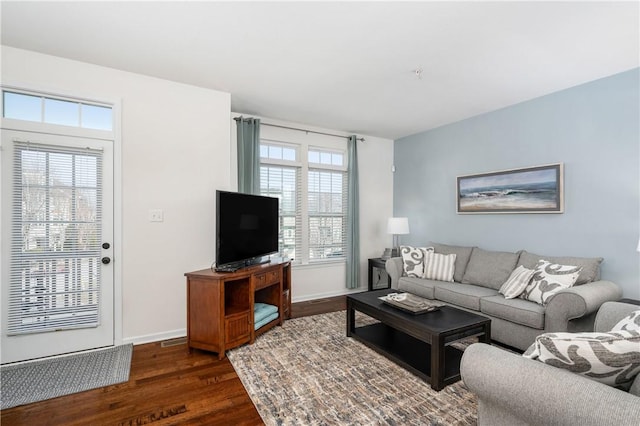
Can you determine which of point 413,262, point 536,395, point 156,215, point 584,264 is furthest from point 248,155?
point 584,264

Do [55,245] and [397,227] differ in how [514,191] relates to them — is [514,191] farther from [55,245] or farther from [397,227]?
[55,245]

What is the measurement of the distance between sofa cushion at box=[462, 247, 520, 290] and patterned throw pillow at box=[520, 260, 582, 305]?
42cm

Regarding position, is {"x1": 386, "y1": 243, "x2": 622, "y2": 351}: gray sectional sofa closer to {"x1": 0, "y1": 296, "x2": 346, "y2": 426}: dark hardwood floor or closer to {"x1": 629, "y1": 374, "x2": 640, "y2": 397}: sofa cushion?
{"x1": 629, "y1": 374, "x2": 640, "y2": 397}: sofa cushion

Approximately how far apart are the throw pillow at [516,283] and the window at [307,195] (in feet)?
7.99

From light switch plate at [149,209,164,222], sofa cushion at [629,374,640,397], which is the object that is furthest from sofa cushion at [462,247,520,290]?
light switch plate at [149,209,164,222]

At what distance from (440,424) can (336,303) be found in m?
2.66

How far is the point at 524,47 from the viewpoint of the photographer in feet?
8.31

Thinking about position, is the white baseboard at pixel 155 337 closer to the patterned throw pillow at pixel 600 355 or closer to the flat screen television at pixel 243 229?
the flat screen television at pixel 243 229

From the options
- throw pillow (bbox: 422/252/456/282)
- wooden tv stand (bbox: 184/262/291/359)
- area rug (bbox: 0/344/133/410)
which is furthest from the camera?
throw pillow (bbox: 422/252/456/282)

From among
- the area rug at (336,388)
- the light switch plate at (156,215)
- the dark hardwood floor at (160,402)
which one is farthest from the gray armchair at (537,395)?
A: the light switch plate at (156,215)

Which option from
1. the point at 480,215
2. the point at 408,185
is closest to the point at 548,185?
the point at 480,215

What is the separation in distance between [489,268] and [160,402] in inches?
138

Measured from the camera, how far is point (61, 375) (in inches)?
97.7

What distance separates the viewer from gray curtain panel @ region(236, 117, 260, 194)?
13.3ft
